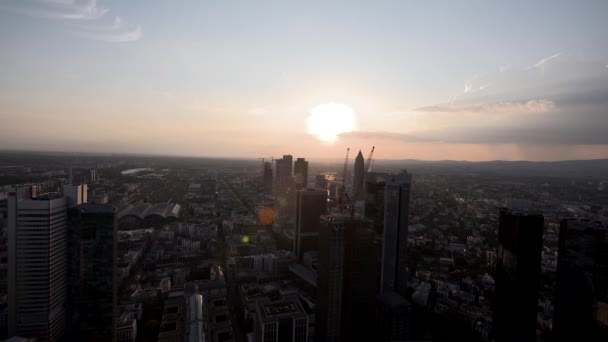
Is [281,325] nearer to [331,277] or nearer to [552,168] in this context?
[331,277]

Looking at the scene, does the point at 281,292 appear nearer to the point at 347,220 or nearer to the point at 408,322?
the point at 408,322

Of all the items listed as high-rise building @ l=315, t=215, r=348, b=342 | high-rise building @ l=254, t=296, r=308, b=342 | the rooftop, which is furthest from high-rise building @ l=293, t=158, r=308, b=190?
high-rise building @ l=254, t=296, r=308, b=342

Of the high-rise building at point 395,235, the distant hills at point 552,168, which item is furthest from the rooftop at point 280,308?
the distant hills at point 552,168

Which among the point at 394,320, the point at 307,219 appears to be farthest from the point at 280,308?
the point at 307,219

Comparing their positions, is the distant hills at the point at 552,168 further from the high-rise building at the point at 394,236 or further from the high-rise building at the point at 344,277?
the high-rise building at the point at 344,277

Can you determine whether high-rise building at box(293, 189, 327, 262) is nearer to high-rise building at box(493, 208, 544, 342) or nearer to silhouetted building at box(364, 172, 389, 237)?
silhouetted building at box(364, 172, 389, 237)
